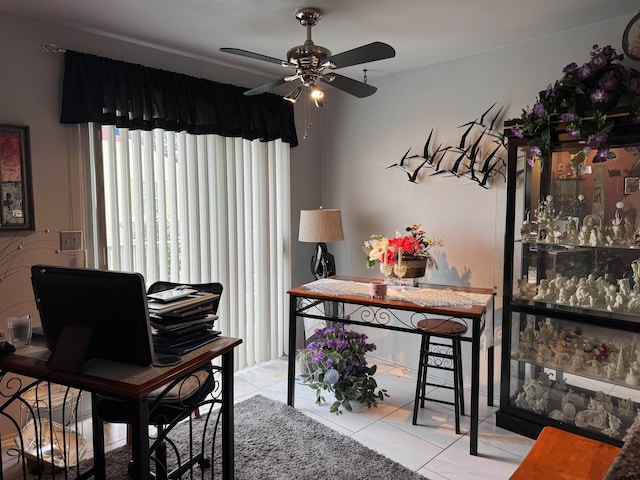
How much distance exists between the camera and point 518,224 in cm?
277

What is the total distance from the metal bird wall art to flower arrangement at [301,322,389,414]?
1417 mm

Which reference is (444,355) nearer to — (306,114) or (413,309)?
(413,309)

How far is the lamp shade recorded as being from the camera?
11.8 feet

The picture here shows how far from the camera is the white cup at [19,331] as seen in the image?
6.13 ft

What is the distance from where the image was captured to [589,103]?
2.44m

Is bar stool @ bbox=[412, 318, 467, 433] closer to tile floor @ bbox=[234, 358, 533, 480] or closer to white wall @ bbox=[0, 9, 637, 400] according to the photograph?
tile floor @ bbox=[234, 358, 533, 480]

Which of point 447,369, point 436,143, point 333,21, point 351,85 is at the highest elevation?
point 333,21

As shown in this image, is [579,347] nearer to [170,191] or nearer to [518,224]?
[518,224]

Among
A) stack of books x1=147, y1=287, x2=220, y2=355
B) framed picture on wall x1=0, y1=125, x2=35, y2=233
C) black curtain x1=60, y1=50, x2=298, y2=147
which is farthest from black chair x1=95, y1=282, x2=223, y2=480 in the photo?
black curtain x1=60, y1=50, x2=298, y2=147

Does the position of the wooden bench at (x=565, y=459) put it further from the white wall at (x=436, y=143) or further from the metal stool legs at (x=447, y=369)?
the white wall at (x=436, y=143)

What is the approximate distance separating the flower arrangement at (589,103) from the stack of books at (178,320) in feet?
6.52

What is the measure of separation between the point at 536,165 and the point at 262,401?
2371 millimetres

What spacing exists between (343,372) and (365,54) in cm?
206

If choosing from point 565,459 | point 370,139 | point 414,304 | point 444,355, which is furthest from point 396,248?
point 565,459
